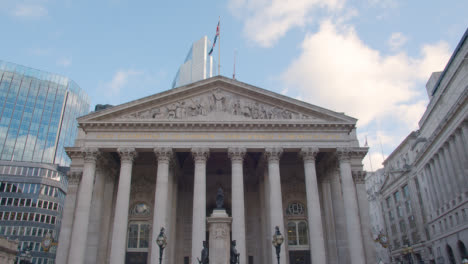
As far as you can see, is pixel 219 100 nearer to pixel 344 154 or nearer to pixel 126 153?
pixel 126 153

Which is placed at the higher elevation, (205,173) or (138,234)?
(205,173)

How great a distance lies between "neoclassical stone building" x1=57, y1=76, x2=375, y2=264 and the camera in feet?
96.6

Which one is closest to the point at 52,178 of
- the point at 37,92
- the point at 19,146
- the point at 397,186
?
the point at 19,146

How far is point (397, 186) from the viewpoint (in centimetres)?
6875

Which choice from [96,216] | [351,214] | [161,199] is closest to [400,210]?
[351,214]

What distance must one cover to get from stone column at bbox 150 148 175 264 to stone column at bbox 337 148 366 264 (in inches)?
572

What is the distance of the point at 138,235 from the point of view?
34.7 m

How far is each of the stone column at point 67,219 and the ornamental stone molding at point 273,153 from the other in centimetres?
1693

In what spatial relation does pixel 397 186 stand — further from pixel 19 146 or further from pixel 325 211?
pixel 19 146

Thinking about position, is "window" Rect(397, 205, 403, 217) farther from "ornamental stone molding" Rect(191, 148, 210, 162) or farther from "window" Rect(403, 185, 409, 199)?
"ornamental stone molding" Rect(191, 148, 210, 162)

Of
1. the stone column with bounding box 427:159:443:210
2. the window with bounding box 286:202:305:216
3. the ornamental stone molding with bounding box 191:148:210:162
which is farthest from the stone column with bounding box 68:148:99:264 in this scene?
the stone column with bounding box 427:159:443:210

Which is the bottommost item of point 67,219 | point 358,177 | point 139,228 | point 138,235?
point 138,235

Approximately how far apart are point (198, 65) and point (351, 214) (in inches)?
4001

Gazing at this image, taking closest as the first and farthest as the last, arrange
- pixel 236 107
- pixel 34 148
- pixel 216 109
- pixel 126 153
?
pixel 126 153
pixel 216 109
pixel 236 107
pixel 34 148
